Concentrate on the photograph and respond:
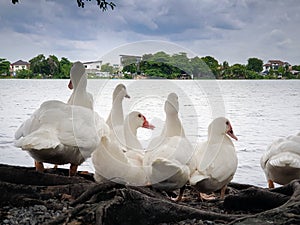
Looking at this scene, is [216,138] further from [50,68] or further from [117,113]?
[50,68]

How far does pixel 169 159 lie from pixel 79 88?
2.23m

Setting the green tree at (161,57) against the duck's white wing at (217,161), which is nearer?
the green tree at (161,57)

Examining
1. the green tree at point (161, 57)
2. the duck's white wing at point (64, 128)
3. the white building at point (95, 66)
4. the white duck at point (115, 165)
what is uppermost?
the green tree at point (161, 57)

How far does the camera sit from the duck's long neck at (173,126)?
5.20m

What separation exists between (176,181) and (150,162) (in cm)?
34

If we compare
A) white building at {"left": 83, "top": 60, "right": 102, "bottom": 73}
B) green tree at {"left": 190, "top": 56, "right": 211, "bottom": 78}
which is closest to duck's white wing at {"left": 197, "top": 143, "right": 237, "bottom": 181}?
green tree at {"left": 190, "top": 56, "right": 211, "bottom": 78}

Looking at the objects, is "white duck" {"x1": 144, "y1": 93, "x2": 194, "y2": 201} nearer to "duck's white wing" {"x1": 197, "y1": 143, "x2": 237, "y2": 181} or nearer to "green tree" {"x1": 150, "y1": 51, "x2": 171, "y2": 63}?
"duck's white wing" {"x1": 197, "y1": 143, "x2": 237, "y2": 181}

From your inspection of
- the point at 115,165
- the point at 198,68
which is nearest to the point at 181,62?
the point at 198,68

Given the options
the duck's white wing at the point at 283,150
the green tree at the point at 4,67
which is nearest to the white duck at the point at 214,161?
the duck's white wing at the point at 283,150

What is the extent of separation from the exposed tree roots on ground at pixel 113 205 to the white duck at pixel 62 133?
1.06ft

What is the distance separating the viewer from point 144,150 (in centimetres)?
513

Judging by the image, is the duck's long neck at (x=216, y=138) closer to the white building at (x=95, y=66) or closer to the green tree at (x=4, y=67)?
the white building at (x=95, y=66)

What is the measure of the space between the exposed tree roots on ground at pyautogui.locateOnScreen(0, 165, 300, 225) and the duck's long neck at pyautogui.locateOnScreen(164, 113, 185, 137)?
0.84m

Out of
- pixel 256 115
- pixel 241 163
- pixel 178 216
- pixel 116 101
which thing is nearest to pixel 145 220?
pixel 178 216
